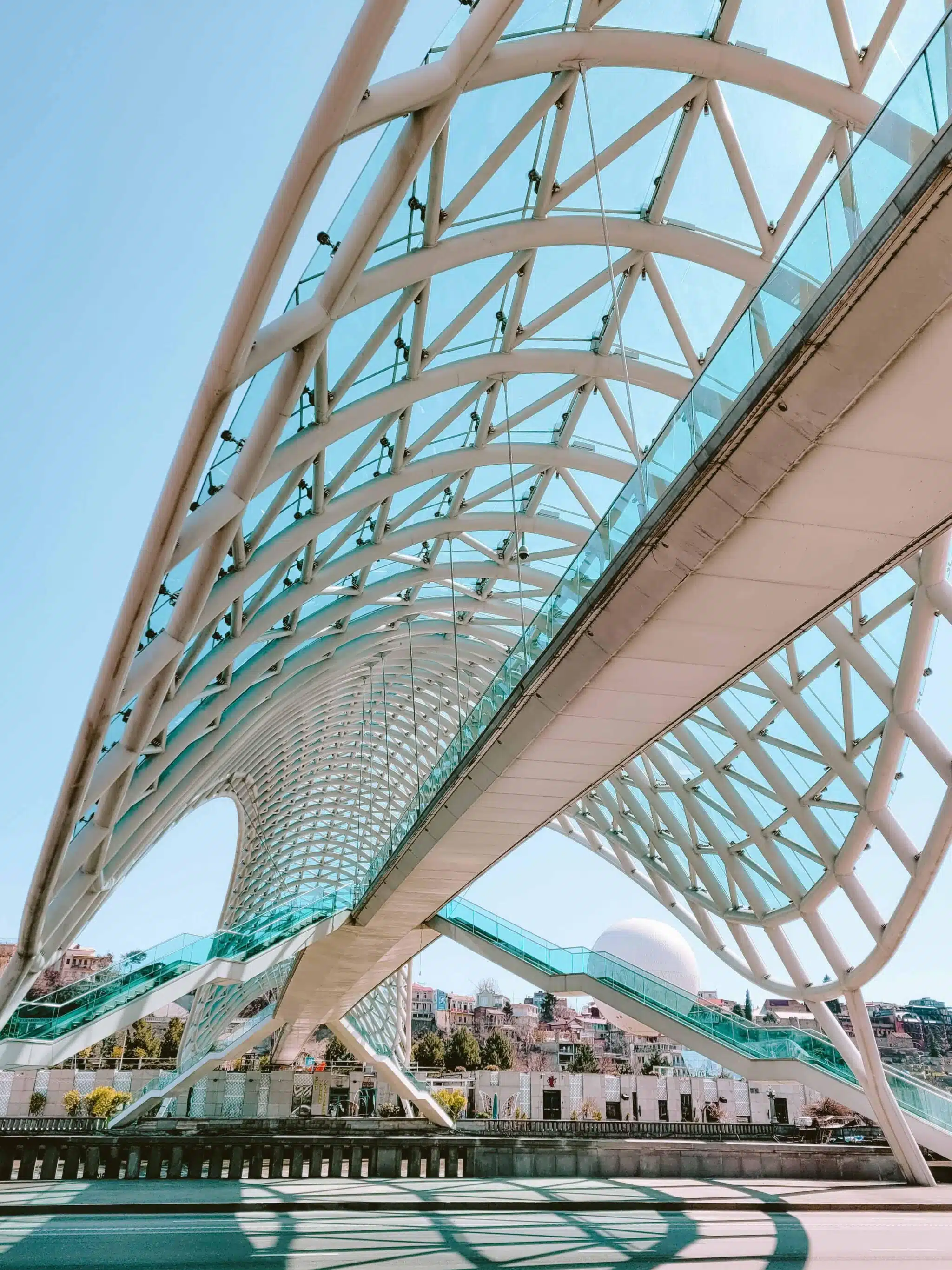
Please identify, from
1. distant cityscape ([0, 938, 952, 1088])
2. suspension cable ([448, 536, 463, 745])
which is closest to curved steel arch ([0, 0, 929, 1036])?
suspension cable ([448, 536, 463, 745])

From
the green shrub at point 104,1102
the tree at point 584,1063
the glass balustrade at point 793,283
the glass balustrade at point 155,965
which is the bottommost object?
the green shrub at point 104,1102

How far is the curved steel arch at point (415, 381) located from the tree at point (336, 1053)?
90286mm

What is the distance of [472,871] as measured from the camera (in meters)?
25.8

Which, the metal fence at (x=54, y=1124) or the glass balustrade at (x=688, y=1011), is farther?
the metal fence at (x=54, y=1124)

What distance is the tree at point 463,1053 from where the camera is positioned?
276ft

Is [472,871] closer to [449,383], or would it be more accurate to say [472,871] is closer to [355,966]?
[449,383]

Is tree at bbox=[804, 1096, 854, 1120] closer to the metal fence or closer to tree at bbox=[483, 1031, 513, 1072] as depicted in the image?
tree at bbox=[483, 1031, 513, 1072]

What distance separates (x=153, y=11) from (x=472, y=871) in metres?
20.8

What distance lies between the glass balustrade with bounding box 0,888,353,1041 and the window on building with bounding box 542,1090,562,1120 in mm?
36350

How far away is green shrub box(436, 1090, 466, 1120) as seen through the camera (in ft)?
179

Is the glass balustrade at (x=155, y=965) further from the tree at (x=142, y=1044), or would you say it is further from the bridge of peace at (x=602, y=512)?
the tree at (x=142, y=1044)

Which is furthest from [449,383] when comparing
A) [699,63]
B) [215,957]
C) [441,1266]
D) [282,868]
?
[282,868]

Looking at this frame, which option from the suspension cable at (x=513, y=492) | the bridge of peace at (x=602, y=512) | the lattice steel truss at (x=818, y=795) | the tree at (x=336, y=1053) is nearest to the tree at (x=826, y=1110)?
the bridge of peace at (x=602, y=512)

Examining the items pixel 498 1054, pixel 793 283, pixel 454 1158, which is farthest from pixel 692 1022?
pixel 498 1054
